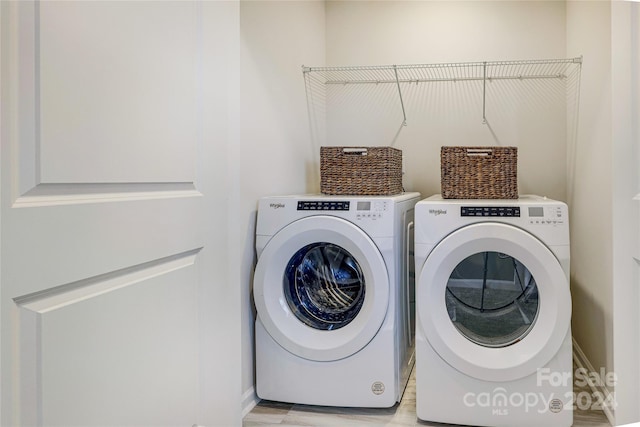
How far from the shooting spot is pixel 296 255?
2.09 m

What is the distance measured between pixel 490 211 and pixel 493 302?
361 millimetres

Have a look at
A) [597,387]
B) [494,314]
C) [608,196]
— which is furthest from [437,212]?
[597,387]

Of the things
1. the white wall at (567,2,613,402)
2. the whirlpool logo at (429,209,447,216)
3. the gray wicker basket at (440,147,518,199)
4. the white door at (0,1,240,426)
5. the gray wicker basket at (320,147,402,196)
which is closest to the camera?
the white door at (0,1,240,426)

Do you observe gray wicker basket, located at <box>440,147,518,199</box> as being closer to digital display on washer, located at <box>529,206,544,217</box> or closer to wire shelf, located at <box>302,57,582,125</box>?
digital display on washer, located at <box>529,206,544,217</box>

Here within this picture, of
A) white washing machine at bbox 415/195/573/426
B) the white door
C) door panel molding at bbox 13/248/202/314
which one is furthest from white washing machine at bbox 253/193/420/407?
door panel molding at bbox 13/248/202/314

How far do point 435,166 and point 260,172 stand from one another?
1239 millimetres

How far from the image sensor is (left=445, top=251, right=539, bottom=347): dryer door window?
→ 6.15ft

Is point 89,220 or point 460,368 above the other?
point 89,220

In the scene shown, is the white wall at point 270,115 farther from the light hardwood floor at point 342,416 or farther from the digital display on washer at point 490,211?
the digital display on washer at point 490,211

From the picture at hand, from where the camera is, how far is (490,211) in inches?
73.4

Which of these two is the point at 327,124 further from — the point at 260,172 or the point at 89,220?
the point at 89,220

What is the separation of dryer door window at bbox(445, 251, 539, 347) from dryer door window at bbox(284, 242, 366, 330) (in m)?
0.39

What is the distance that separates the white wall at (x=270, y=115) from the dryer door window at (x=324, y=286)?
0.64 ft

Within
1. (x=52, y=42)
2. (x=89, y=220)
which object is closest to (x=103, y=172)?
(x=89, y=220)
